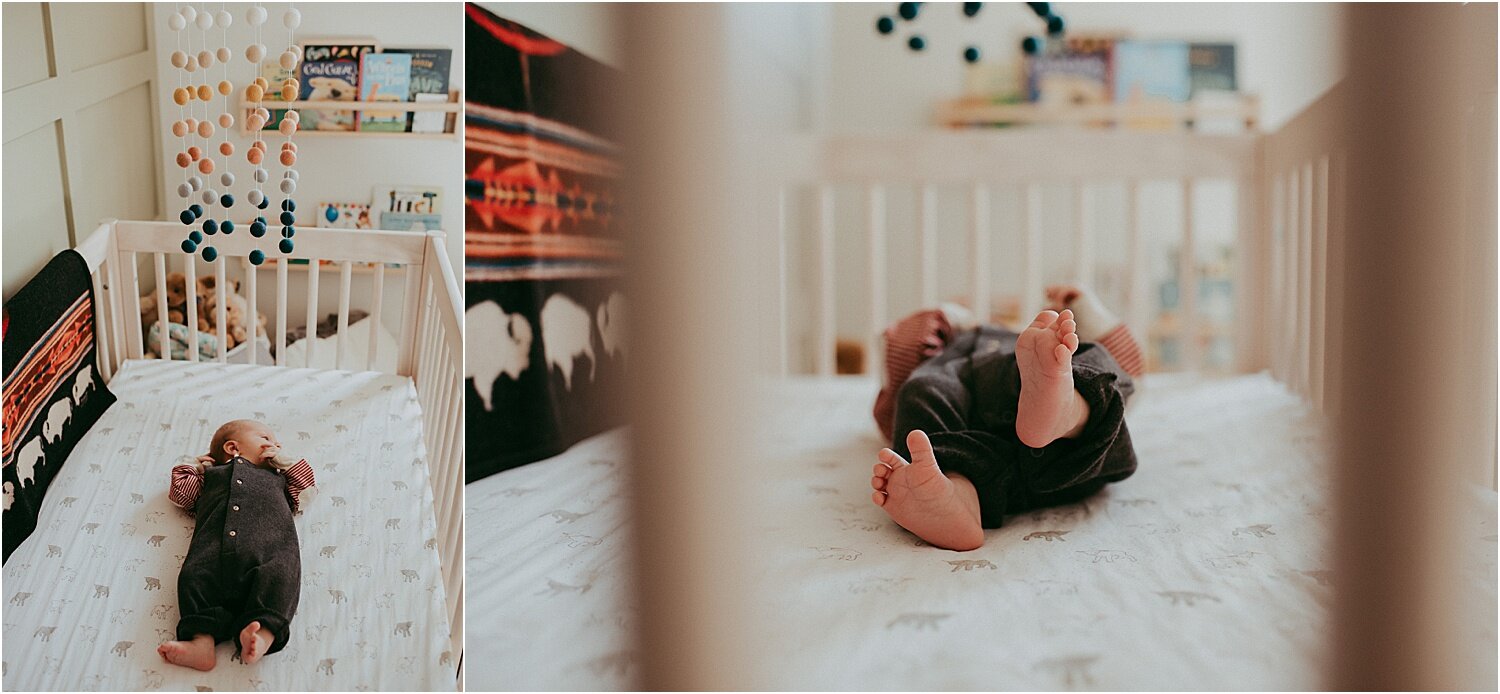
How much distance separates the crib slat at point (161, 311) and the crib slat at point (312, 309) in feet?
0.41

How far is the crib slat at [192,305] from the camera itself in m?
0.88

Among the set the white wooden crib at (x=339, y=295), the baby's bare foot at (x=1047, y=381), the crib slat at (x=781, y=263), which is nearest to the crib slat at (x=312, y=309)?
the white wooden crib at (x=339, y=295)

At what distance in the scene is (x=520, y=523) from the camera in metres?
0.83

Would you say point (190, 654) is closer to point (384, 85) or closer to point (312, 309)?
point (312, 309)

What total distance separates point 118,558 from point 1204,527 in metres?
0.92

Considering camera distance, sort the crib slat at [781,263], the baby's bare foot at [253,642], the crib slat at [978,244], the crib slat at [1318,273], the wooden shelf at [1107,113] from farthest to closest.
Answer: the wooden shelf at [1107,113]
the crib slat at [978,244]
the crib slat at [1318,273]
the baby's bare foot at [253,642]
the crib slat at [781,263]

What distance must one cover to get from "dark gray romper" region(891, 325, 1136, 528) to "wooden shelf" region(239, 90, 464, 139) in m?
0.51

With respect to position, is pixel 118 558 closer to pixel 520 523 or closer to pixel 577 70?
pixel 520 523

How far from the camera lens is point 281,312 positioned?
891mm

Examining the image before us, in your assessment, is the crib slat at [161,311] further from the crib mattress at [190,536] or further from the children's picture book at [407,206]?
the children's picture book at [407,206]

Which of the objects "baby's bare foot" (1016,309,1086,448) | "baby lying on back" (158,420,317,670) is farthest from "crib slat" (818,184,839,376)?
"baby lying on back" (158,420,317,670)

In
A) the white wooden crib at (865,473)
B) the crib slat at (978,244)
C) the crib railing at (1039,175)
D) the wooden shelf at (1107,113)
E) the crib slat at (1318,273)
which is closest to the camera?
the white wooden crib at (865,473)

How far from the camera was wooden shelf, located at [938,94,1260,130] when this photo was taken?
2564mm

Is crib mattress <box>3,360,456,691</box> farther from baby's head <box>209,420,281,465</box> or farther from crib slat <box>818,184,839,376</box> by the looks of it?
crib slat <box>818,184,839,376</box>
